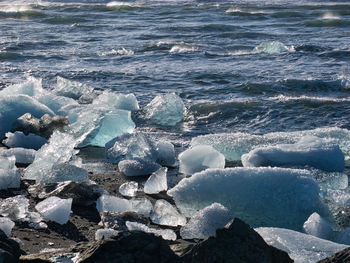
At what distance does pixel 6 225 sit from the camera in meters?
2.70

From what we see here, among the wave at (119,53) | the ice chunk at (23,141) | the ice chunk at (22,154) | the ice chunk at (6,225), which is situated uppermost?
the ice chunk at (6,225)

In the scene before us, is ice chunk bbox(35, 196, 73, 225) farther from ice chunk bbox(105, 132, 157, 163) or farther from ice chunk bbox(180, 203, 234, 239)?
ice chunk bbox(105, 132, 157, 163)

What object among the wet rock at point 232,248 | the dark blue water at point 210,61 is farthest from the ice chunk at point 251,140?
the wet rock at point 232,248

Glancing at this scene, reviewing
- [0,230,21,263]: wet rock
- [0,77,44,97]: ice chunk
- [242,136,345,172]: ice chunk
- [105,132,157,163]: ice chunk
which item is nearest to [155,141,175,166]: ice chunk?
[105,132,157,163]: ice chunk

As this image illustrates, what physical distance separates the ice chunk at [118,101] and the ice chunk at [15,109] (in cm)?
72

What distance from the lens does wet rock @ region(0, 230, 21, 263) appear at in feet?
6.69

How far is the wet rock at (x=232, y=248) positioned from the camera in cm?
198

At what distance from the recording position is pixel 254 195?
3.18m

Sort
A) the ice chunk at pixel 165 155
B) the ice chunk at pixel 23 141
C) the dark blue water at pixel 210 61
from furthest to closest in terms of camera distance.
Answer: the dark blue water at pixel 210 61
the ice chunk at pixel 23 141
the ice chunk at pixel 165 155

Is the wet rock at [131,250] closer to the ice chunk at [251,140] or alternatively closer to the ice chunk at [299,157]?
the ice chunk at [299,157]

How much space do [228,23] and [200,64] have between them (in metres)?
5.16

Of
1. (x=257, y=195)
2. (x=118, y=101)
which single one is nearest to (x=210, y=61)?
(x=118, y=101)

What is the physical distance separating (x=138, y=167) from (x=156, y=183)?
0.42 meters

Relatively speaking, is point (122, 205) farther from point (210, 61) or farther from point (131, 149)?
point (210, 61)
